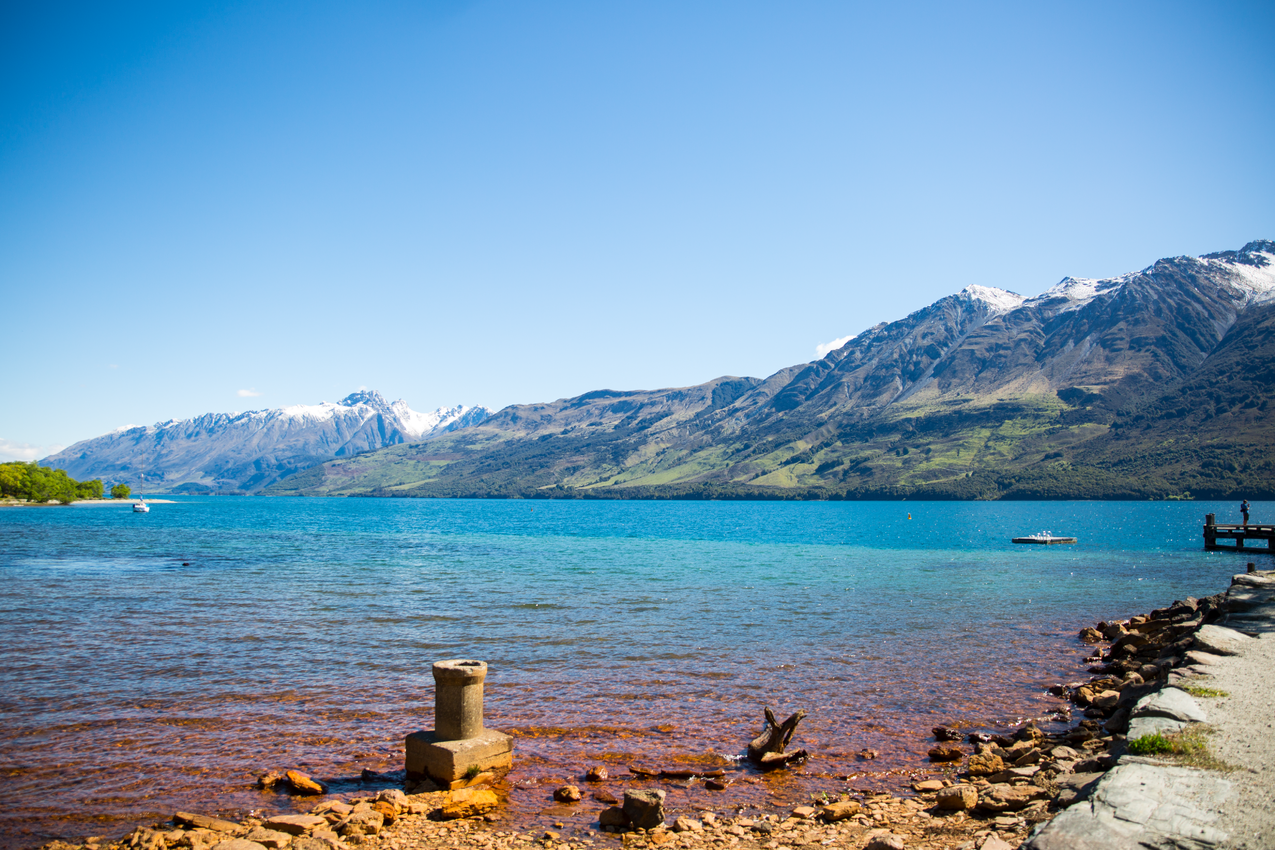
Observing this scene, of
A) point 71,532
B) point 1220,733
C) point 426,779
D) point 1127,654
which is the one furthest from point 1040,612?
point 71,532

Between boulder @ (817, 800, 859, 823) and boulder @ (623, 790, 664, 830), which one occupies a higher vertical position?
boulder @ (623, 790, 664, 830)

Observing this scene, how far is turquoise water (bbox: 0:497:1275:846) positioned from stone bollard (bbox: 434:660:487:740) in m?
1.59

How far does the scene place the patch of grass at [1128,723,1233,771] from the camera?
997cm

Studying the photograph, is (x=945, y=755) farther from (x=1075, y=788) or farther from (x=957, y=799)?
(x=1075, y=788)

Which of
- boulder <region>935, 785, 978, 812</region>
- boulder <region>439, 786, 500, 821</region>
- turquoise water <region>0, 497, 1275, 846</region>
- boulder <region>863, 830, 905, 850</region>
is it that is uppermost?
boulder <region>863, 830, 905, 850</region>

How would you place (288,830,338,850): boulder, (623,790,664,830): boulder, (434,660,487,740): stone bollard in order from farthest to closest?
(434,660,487,740): stone bollard → (623,790,664,830): boulder → (288,830,338,850): boulder

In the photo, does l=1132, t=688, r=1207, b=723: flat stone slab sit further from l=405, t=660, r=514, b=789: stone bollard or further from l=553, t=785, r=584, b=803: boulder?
l=405, t=660, r=514, b=789: stone bollard

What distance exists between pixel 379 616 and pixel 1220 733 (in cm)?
3119

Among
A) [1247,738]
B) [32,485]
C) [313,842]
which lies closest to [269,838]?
[313,842]

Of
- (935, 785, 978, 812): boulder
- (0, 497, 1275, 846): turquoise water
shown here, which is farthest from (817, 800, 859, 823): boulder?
(0, 497, 1275, 846): turquoise water

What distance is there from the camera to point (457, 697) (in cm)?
1455

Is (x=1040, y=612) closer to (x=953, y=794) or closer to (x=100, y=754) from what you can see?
(x=953, y=794)

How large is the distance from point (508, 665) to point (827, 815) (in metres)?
14.1

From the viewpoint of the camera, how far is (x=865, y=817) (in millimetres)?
12539
